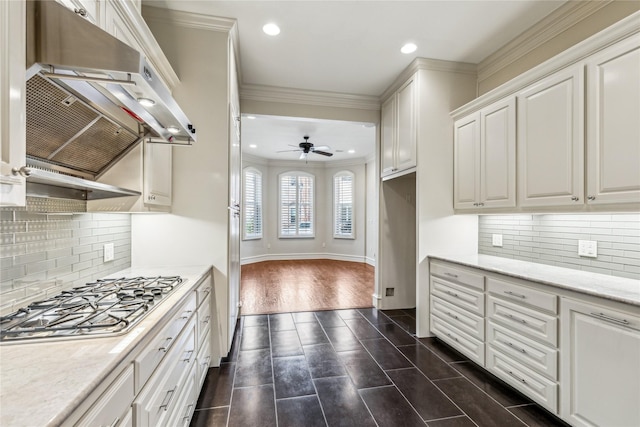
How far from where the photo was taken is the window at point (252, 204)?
7.71m

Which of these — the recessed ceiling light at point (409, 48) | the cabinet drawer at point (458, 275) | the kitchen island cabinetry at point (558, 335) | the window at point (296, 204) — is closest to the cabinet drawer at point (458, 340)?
the kitchen island cabinetry at point (558, 335)

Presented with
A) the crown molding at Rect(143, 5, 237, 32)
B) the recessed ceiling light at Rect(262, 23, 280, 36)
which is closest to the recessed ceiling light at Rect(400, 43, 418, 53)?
the recessed ceiling light at Rect(262, 23, 280, 36)

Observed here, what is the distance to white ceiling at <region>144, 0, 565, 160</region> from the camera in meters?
2.34

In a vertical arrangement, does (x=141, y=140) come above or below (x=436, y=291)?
above

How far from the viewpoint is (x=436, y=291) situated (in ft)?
9.92

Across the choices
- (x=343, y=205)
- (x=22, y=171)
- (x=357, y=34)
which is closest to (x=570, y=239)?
(x=357, y=34)

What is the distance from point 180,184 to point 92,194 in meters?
0.73

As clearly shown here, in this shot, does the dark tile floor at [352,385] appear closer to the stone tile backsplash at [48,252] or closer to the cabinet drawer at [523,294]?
the cabinet drawer at [523,294]

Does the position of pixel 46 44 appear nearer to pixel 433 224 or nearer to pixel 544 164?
pixel 544 164

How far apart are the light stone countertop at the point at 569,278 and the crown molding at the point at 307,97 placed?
252 centimetres

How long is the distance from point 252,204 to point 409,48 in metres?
5.91

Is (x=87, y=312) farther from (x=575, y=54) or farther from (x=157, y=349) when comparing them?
(x=575, y=54)

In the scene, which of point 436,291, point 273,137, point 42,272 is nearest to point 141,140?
point 42,272

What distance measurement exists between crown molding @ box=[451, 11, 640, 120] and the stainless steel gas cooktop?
2.97m
